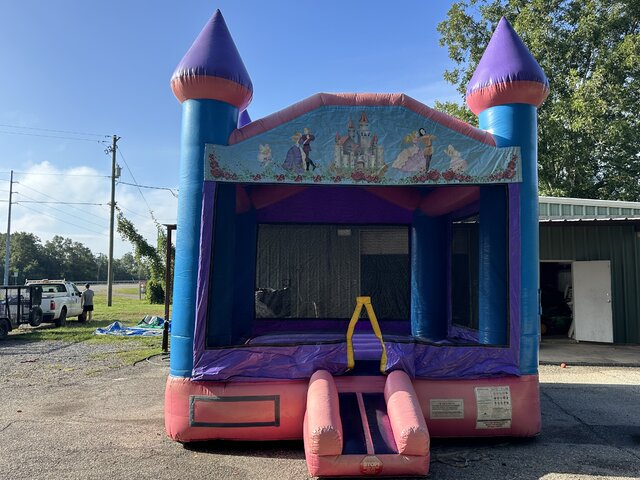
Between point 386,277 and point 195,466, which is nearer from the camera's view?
point 195,466

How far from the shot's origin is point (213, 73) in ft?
15.2

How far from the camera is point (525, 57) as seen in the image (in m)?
5.01

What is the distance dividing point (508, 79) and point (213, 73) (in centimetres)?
281

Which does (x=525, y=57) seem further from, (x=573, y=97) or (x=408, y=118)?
(x=573, y=97)

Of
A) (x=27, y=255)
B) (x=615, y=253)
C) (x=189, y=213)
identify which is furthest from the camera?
(x=27, y=255)

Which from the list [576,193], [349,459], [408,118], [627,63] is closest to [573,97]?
[627,63]

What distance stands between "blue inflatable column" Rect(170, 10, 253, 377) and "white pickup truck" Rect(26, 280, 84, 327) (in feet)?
36.8

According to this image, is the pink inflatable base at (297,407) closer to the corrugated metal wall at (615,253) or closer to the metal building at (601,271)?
the metal building at (601,271)

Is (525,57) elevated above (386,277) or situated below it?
above

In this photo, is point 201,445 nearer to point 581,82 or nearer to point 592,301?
point 592,301

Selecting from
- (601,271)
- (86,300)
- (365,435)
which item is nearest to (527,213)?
(365,435)

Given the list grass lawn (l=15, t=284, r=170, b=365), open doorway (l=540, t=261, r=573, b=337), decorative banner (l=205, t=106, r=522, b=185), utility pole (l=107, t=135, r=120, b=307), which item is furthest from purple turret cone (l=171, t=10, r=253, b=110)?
utility pole (l=107, t=135, r=120, b=307)

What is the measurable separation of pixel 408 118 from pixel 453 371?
240 centimetres

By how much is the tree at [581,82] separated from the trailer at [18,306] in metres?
14.8
